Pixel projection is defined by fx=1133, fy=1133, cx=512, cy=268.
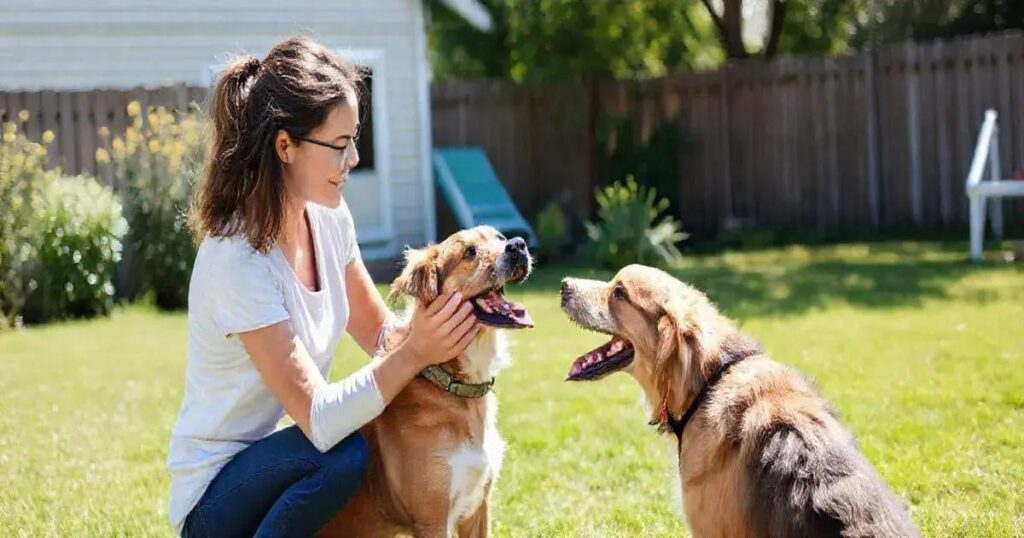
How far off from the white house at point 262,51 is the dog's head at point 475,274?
411 inches

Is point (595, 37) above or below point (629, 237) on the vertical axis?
above

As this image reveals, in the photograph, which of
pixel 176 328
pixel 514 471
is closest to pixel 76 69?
pixel 176 328

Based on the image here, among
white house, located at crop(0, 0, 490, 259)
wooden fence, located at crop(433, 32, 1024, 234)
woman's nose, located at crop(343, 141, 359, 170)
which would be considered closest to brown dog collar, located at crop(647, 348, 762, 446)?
woman's nose, located at crop(343, 141, 359, 170)

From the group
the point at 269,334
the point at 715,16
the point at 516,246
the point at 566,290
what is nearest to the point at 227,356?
the point at 269,334

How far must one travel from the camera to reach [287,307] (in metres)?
3.77

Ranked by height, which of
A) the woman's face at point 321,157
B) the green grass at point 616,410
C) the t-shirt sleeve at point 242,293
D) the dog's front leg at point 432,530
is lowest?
the green grass at point 616,410

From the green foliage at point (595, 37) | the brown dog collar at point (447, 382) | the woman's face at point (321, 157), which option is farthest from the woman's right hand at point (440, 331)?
the green foliage at point (595, 37)

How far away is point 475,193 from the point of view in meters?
15.7

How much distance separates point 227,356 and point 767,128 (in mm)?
14189

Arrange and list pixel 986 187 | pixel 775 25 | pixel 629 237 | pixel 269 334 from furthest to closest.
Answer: pixel 775 25 → pixel 629 237 → pixel 986 187 → pixel 269 334

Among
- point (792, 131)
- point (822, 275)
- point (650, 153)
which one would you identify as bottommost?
point (822, 275)

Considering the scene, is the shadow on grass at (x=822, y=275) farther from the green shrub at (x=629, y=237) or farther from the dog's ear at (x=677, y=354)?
the dog's ear at (x=677, y=354)

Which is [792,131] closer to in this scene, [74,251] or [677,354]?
[74,251]

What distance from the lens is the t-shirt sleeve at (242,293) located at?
11.8 feet
